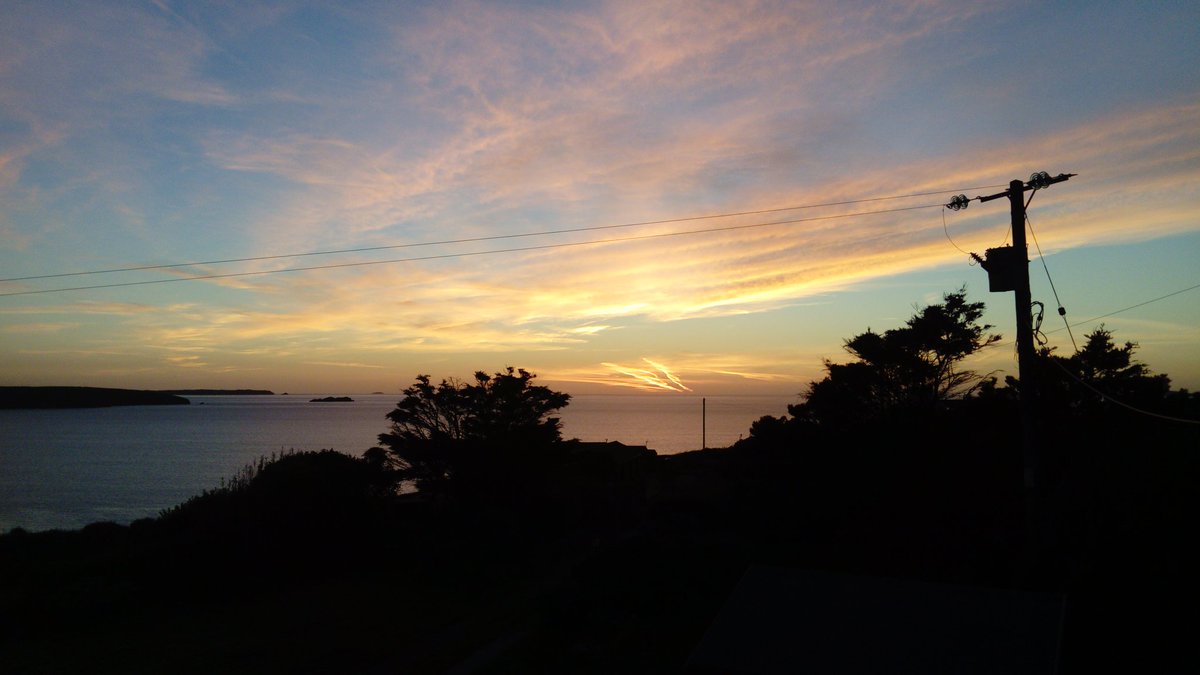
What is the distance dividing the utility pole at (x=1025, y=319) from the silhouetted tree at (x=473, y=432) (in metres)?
19.5

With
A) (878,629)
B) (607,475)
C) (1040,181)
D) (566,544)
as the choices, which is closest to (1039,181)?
(1040,181)

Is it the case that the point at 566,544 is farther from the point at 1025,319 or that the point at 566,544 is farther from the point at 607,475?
the point at 607,475

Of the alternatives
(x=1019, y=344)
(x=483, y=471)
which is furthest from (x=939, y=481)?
(x=483, y=471)

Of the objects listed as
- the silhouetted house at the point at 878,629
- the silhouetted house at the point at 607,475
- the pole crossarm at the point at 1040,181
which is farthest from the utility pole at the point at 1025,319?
the silhouetted house at the point at 607,475

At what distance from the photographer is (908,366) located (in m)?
40.8

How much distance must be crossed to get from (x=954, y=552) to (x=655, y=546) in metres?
7.02

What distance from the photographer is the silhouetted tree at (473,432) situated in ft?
97.0

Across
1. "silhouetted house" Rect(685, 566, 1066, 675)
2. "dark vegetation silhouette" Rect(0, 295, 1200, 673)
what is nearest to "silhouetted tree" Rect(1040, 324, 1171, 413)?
"dark vegetation silhouette" Rect(0, 295, 1200, 673)

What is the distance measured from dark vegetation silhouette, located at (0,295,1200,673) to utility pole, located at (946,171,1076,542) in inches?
29.6

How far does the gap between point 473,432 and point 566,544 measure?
8.69m

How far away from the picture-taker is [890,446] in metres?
24.0

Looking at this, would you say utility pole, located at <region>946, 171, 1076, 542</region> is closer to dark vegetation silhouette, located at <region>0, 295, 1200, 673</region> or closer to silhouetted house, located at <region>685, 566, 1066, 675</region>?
dark vegetation silhouette, located at <region>0, 295, 1200, 673</region>

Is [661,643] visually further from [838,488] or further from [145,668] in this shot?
[838,488]

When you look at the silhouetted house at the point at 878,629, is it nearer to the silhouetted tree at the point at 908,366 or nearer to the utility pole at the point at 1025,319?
the utility pole at the point at 1025,319
